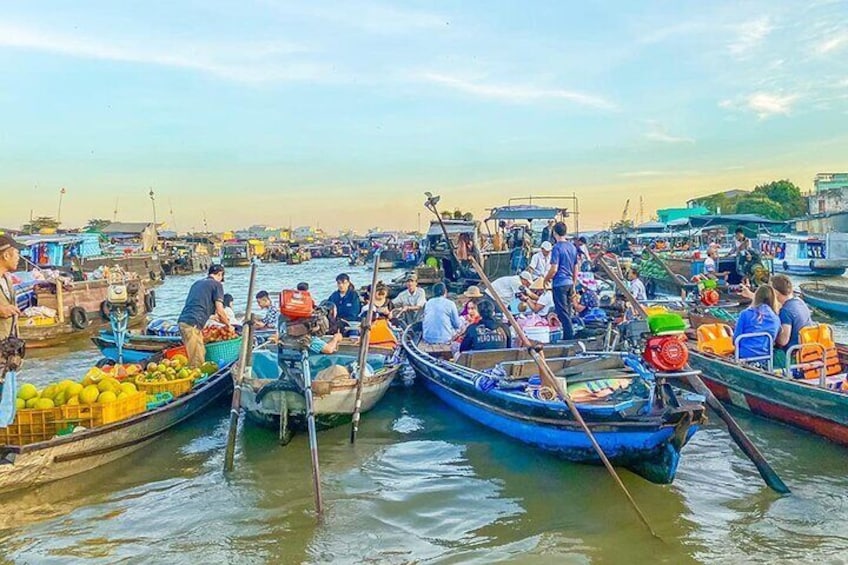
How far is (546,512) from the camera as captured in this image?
6.19 metres

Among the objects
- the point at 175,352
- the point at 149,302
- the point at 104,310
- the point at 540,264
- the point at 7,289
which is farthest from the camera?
the point at 149,302

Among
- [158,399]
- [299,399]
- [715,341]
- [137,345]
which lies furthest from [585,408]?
[137,345]

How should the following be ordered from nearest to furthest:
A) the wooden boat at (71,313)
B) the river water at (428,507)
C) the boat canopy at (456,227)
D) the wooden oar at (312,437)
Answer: the river water at (428,507)
the wooden oar at (312,437)
the wooden boat at (71,313)
the boat canopy at (456,227)

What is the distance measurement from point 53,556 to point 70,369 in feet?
31.7

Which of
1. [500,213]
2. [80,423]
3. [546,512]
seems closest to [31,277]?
[500,213]

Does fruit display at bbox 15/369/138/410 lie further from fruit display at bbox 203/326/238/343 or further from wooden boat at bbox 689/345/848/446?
wooden boat at bbox 689/345/848/446

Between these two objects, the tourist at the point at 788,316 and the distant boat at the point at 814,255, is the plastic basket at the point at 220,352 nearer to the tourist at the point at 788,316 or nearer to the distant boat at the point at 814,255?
the tourist at the point at 788,316

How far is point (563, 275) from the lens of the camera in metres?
10.2

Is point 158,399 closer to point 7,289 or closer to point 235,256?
point 7,289

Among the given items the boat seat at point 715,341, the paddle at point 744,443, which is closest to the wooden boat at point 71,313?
the boat seat at point 715,341

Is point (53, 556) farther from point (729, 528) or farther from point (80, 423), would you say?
point (729, 528)

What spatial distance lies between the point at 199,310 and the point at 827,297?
17.2 metres

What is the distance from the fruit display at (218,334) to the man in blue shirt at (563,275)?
5007mm

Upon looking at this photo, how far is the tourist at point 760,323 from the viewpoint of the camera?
26.7 feet
